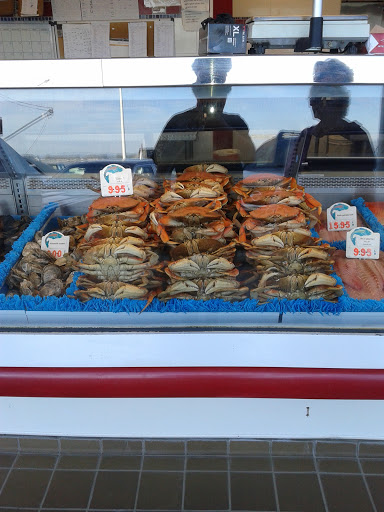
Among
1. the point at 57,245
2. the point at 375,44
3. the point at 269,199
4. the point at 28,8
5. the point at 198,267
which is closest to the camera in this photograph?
the point at 375,44

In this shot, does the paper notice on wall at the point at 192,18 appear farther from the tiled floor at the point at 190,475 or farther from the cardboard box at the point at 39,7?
the tiled floor at the point at 190,475

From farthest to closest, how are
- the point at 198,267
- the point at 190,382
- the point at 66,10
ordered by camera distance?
the point at 66,10 → the point at 198,267 → the point at 190,382

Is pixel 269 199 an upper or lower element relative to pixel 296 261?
upper

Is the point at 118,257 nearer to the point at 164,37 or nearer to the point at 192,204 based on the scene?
the point at 192,204

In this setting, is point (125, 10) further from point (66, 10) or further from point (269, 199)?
point (269, 199)

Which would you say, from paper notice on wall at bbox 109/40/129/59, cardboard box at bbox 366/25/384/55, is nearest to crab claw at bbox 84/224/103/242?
cardboard box at bbox 366/25/384/55

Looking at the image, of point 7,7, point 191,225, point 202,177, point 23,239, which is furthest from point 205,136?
point 7,7

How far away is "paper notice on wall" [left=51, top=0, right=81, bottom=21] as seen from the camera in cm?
534

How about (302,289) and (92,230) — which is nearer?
(302,289)

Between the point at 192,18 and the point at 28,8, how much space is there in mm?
1903

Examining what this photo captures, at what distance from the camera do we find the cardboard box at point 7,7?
528cm

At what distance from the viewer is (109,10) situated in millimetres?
5414

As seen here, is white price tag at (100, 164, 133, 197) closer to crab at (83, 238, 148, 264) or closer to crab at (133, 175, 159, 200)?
crab at (133, 175, 159, 200)

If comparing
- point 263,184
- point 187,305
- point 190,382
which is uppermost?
point 263,184
